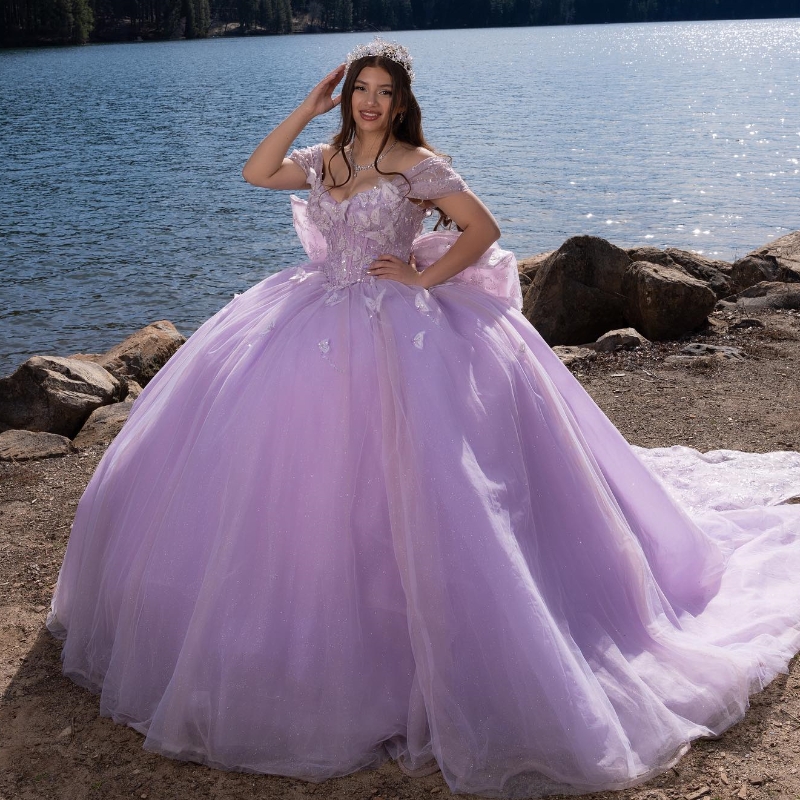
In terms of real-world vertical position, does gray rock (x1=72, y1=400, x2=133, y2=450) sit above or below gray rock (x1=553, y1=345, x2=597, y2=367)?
below

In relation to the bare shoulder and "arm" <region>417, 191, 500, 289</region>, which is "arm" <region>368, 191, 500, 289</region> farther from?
the bare shoulder

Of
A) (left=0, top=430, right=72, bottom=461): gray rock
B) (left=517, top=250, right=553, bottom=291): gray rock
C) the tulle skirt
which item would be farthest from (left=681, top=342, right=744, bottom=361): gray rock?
(left=0, top=430, right=72, bottom=461): gray rock

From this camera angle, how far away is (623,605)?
3.62 m

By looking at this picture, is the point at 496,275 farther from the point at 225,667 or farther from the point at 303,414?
the point at 225,667

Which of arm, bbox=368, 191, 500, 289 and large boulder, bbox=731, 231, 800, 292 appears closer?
arm, bbox=368, 191, 500, 289

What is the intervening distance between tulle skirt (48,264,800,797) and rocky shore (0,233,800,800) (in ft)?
0.33

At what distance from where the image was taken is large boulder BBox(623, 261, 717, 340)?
329 inches

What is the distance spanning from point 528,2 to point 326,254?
428 ft

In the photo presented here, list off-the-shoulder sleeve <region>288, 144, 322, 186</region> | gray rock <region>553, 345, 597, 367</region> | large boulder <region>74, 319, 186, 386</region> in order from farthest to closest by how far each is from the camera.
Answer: large boulder <region>74, 319, 186, 386</region>
gray rock <region>553, 345, 597, 367</region>
off-the-shoulder sleeve <region>288, 144, 322, 186</region>

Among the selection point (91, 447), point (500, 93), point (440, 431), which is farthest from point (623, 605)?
point (500, 93)

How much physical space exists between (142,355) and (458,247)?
5755 mm

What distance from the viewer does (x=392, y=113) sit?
154 inches

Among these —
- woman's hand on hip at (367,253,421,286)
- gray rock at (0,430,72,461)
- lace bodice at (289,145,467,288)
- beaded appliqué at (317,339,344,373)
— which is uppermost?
lace bodice at (289,145,467,288)

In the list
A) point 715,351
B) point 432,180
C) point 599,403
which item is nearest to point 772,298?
point 715,351
